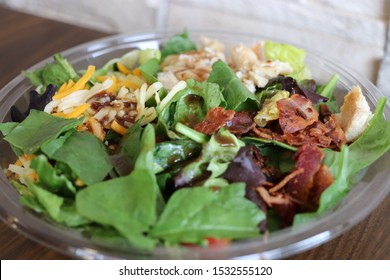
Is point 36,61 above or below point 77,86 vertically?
below

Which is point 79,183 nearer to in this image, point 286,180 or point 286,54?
point 286,180

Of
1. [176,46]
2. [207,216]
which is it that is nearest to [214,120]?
[207,216]

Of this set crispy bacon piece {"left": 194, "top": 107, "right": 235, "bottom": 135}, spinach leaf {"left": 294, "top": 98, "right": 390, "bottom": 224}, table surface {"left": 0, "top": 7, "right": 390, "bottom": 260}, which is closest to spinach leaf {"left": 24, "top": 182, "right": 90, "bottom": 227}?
table surface {"left": 0, "top": 7, "right": 390, "bottom": 260}

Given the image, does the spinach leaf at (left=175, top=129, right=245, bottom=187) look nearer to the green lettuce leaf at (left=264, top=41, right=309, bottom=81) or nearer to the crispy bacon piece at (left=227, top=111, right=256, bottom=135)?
the crispy bacon piece at (left=227, top=111, right=256, bottom=135)

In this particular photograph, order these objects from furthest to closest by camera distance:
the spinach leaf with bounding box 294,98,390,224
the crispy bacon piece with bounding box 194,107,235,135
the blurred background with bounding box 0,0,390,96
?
the blurred background with bounding box 0,0,390,96 → the crispy bacon piece with bounding box 194,107,235,135 → the spinach leaf with bounding box 294,98,390,224

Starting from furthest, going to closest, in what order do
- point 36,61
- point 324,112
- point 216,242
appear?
point 36,61 < point 324,112 < point 216,242

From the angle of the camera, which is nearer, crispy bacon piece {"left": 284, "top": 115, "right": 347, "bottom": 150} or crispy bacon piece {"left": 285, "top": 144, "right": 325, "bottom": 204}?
crispy bacon piece {"left": 285, "top": 144, "right": 325, "bottom": 204}

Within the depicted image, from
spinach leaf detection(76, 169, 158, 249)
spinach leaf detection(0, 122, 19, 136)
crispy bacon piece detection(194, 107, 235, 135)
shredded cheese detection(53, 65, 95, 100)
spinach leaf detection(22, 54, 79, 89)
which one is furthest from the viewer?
spinach leaf detection(22, 54, 79, 89)
